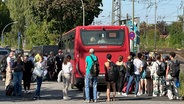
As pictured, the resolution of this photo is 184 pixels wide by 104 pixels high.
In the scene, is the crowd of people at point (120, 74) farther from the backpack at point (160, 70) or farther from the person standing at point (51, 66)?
the person standing at point (51, 66)

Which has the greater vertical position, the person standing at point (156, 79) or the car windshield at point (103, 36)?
the car windshield at point (103, 36)

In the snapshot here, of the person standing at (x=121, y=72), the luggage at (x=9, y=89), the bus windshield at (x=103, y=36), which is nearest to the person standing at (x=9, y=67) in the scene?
the luggage at (x=9, y=89)

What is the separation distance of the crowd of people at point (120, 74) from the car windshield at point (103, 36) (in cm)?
161

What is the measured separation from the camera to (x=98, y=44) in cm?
2114

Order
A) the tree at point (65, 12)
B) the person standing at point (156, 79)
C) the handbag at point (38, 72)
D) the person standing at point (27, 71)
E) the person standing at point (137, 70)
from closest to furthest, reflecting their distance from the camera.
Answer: the handbag at point (38, 72)
the person standing at point (137, 70)
the person standing at point (156, 79)
the person standing at point (27, 71)
the tree at point (65, 12)

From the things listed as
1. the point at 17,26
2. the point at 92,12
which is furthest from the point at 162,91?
the point at 17,26

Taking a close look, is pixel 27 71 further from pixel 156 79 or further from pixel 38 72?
pixel 156 79

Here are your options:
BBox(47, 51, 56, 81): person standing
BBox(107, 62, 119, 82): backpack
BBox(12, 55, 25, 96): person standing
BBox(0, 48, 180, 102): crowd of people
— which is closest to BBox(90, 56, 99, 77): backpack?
BBox(0, 48, 180, 102): crowd of people

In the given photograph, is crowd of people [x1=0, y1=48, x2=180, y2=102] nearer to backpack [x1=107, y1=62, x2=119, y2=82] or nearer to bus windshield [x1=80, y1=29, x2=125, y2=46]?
backpack [x1=107, y1=62, x2=119, y2=82]

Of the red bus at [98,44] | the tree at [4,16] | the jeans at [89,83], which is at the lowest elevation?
the jeans at [89,83]

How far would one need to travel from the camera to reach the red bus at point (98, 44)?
20688mm

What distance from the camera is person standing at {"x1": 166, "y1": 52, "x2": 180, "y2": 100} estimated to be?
58.0 ft

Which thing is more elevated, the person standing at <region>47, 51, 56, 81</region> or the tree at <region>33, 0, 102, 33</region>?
the tree at <region>33, 0, 102, 33</region>

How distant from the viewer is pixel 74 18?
52.9m
